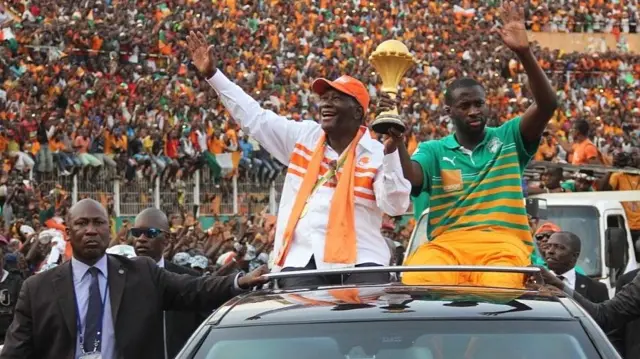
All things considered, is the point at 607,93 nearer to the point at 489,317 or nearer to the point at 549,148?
the point at 549,148

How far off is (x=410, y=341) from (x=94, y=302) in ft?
8.27

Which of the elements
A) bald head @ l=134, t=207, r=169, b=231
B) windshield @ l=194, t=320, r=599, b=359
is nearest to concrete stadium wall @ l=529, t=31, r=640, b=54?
bald head @ l=134, t=207, r=169, b=231

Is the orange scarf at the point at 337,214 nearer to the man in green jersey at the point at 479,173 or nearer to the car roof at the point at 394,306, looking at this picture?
the man in green jersey at the point at 479,173

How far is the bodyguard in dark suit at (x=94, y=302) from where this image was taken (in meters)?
6.90

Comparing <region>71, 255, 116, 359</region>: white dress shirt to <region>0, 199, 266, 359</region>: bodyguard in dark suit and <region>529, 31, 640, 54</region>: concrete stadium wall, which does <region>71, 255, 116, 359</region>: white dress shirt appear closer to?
<region>0, 199, 266, 359</region>: bodyguard in dark suit

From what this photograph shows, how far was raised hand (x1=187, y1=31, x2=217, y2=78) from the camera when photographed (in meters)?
8.25

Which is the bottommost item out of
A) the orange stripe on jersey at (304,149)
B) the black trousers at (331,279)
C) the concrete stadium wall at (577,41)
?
the black trousers at (331,279)

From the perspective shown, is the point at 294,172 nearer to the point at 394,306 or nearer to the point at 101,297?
the point at 101,297

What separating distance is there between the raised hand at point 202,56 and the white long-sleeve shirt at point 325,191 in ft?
1.18

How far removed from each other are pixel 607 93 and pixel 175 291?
133 feet

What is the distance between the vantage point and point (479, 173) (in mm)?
7617

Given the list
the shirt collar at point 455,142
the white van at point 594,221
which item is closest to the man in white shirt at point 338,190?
the shirt collar at point 455,142

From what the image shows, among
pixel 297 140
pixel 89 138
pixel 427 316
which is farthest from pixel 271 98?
pixel 427 316

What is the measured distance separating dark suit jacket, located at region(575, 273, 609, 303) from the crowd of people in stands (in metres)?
Result: 5.74
